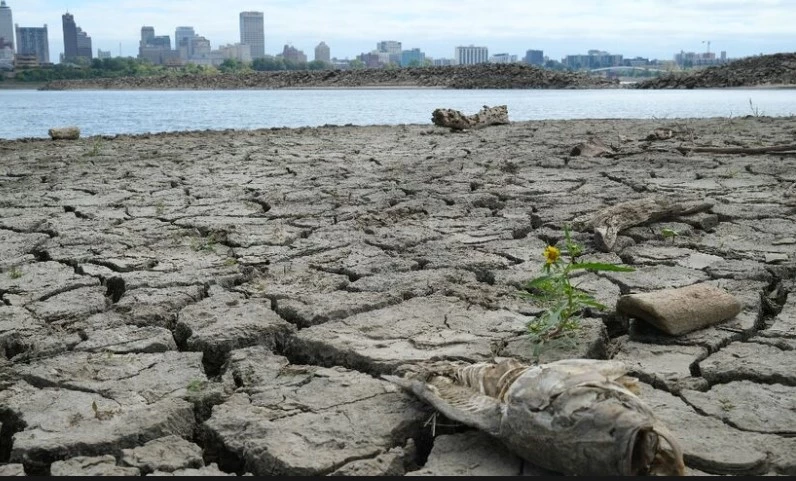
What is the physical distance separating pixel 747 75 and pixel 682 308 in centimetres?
2307

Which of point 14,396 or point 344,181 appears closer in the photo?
point 14,396

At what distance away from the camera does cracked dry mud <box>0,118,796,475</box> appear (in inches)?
80.1

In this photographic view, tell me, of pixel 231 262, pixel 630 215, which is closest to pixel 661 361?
pixel 630 215

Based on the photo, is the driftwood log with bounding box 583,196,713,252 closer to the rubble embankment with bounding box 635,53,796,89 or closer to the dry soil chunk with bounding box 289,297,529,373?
the dry soil chunk with bounding box 289,297,529,373

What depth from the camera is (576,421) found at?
1.70 metres

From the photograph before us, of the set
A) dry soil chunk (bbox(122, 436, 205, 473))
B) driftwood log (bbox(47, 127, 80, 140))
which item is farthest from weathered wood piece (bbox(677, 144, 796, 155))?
driftwood log (bbox(47, 127, 80, 140))

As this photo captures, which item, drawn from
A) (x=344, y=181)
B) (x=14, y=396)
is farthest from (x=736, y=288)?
(x=344, y=181)

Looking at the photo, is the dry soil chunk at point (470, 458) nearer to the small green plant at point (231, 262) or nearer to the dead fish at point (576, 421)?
the dead fish at point (576, 421)

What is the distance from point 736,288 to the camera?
3199mm

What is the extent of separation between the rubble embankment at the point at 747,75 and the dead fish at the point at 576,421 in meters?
22.8

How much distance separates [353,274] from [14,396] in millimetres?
1537

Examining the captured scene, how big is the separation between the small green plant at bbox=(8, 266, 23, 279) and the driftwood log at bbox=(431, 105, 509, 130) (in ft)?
21.5

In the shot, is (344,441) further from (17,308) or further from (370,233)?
(370,233)

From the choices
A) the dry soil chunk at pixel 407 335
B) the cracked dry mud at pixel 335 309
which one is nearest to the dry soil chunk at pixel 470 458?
the cracked dry mud at pixel 335 309
